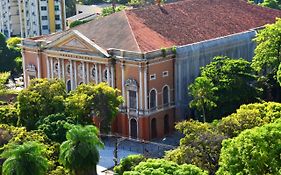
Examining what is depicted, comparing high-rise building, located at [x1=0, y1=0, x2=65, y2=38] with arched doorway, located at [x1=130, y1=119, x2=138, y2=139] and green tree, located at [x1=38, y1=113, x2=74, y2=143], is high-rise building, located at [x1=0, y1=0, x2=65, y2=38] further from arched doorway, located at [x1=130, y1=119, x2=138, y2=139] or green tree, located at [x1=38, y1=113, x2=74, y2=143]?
green tree, located at [x1=38, y1=113, x2=74, y2=143]

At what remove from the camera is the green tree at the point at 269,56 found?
65250 mm

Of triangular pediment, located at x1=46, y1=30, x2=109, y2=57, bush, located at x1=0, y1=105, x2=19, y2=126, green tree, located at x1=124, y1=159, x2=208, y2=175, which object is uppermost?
triangular pediment, located at x1=46, y1=30, x2=109, y2=57

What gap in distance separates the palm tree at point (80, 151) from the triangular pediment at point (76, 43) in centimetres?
2107

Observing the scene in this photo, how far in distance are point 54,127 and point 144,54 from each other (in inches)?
548

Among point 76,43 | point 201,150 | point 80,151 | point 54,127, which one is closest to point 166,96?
point 76,43

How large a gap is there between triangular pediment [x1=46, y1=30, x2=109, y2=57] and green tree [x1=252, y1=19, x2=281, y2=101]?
1675 cm

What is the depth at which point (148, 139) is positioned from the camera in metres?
65.1

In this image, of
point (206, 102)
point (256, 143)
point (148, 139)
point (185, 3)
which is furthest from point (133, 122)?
point (256, 143)

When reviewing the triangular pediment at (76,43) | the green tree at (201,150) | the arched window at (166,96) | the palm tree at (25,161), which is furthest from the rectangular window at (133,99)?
the palm tree at (25,161)

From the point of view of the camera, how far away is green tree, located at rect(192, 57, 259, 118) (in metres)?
62.4

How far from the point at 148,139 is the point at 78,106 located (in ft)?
37.7

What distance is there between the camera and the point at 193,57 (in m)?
68.0

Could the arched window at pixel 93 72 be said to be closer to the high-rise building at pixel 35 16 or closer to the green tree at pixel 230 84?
the green tree at pixel 230 84

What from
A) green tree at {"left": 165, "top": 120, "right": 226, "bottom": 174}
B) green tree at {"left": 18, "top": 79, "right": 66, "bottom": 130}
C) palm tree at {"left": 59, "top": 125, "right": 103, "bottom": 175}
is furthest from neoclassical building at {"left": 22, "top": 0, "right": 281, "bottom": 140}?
palm tree at {"left": 59, "top": 125, "right": 103, "bottom": 175}
